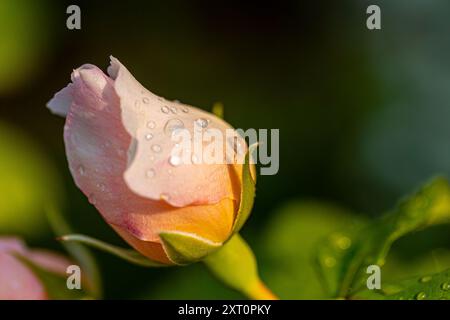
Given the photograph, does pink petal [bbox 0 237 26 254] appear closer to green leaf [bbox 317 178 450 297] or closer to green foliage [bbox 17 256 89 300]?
green foliage [bbox 17 256 89 300]

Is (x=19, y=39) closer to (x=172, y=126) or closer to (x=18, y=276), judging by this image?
(x=18, y=276)

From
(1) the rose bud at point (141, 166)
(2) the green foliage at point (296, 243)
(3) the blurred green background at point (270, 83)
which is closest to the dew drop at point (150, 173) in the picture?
(1) the rose bud at point (141, 166)

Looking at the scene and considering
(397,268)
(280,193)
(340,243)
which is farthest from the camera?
(280,193)

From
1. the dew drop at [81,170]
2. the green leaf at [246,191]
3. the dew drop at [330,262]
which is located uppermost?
the dew drop at [81,170]

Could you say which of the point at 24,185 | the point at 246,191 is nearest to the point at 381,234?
the point at 246,191

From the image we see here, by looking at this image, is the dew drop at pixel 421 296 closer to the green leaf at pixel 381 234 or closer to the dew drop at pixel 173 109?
the green leaf at pixel 381 234

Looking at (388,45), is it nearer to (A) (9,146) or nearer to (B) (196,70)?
(B) (196,70)
